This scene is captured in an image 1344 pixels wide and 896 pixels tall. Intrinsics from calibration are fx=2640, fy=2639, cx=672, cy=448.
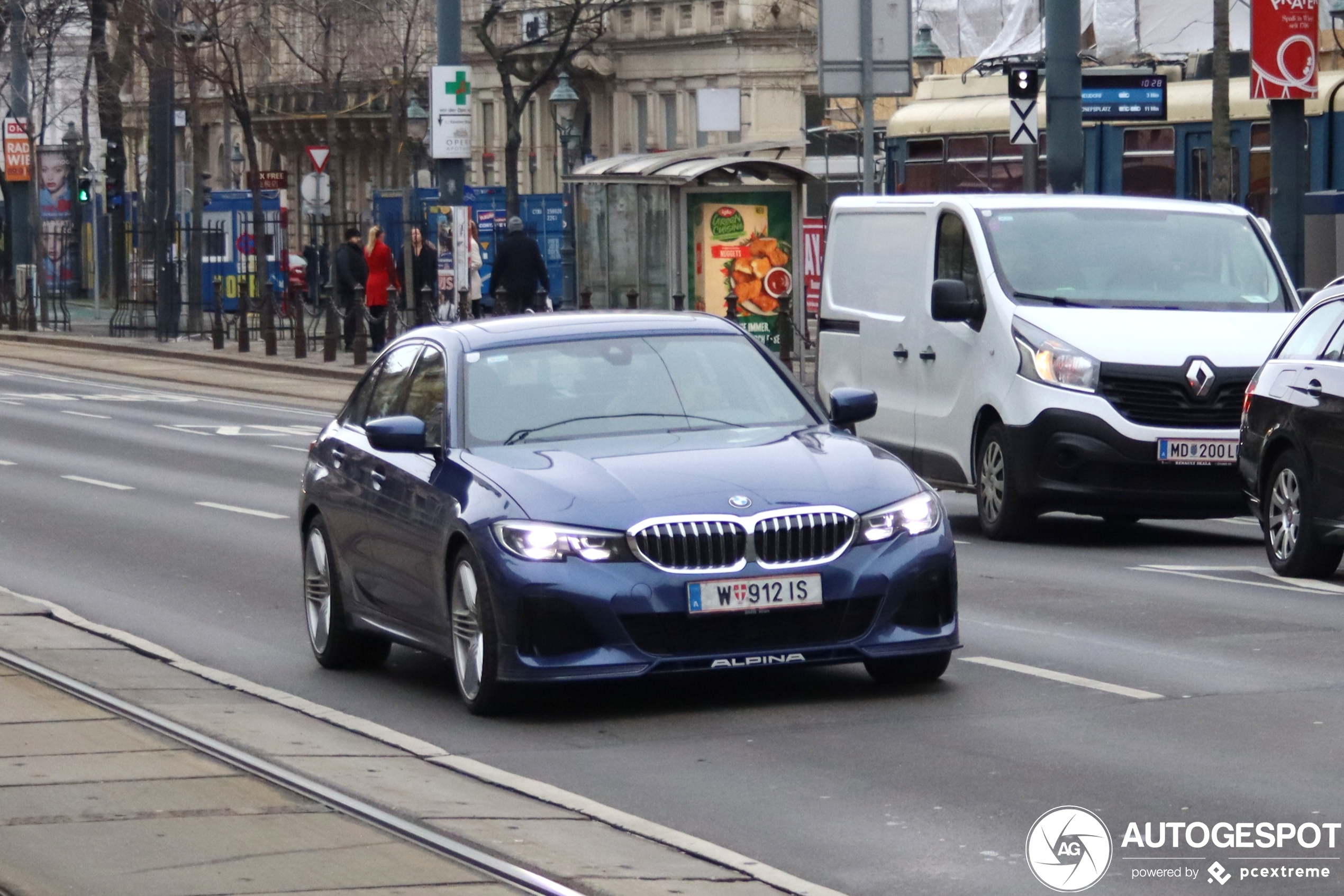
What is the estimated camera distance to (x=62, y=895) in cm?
596

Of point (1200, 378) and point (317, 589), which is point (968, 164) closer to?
point (1200, 378)

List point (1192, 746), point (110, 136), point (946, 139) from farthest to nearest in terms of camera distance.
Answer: point (110, 136) < point (946, 139) < point (1192, 746)

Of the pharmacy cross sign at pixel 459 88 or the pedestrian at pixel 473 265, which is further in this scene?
the pedestrian at pixel 473 265

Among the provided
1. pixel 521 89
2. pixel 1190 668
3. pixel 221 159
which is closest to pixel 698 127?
pixel 521 89

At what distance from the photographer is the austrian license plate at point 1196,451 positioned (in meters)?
14.0

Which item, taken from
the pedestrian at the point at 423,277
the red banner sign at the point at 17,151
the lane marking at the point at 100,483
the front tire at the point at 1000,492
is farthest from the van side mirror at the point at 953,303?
the red banner sign at the point at 17,151

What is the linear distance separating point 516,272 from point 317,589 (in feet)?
75.6

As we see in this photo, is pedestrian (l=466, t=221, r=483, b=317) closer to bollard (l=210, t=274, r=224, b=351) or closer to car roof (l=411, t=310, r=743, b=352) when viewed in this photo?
bollard (l=210, t=274, r=224, b=351)

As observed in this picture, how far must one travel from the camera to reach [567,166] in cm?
5347

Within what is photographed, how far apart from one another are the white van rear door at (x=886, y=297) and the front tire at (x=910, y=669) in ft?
22.2

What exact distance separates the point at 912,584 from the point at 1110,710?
30.6 inches

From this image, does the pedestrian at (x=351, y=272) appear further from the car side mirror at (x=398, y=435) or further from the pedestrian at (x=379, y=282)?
the car side mirror at (x=398, y=435)

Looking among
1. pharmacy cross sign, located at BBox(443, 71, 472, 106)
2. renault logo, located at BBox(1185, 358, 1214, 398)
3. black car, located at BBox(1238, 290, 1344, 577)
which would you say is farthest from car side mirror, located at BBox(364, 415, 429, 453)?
pharmacy cross sign, located at BBox(443, 71, 472, 106)

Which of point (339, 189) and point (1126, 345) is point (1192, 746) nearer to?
point (1126, 345)
